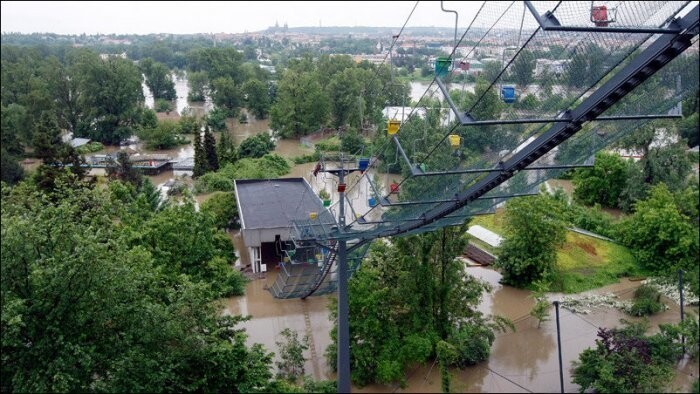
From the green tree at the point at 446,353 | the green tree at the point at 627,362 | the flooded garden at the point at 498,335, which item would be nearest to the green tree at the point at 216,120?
the flooded garden at the point at 498,335

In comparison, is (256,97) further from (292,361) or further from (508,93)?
(508,93)

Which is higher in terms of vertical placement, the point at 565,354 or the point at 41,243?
the point at 41,243

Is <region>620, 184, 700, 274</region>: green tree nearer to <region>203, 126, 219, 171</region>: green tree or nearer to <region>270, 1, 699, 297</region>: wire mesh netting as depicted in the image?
<region>270, 1, 699, 297</region>: wire mesh netting

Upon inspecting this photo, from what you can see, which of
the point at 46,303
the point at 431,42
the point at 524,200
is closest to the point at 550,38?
the point at 431,42

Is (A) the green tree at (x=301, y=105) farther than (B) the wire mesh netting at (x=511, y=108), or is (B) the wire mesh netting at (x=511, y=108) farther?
(A) the green tree at (x=301, y=105)

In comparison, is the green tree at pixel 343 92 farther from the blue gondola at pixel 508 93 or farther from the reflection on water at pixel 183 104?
the blue gondola at pixel 508 93

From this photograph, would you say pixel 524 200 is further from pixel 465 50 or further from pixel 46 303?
pixel 46 303

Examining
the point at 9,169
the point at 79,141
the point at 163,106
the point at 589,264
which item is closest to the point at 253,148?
the point at 79,141
